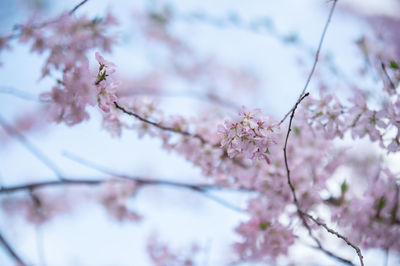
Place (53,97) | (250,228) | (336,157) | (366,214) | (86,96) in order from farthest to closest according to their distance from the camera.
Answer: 1. (336,157)
2. (366,214)
3. (250,228)
4. (53,97)
5. (86,96)

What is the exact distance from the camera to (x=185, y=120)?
6.19ft

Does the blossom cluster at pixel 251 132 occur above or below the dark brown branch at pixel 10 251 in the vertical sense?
above

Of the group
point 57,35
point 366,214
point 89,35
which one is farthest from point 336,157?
point 57,35

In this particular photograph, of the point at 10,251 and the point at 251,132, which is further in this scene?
the point at 10,251

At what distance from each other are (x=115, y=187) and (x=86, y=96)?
166cm

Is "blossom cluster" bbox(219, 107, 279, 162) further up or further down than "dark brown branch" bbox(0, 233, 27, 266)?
further up

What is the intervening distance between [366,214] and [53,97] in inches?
76.6

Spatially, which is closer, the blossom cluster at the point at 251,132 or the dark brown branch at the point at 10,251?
the blossom cluster at the point at 251,132

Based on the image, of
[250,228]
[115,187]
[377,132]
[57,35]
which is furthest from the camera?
[115,187]

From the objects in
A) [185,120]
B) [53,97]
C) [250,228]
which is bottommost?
[250,228]

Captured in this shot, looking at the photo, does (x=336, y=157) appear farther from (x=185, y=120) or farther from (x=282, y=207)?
(x=185, y=120)

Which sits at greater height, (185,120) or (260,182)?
(185,120)

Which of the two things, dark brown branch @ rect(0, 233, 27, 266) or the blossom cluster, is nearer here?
the blossom cluster

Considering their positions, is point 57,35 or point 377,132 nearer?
point 377,132
